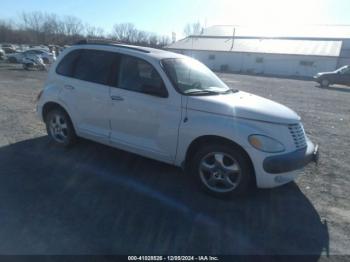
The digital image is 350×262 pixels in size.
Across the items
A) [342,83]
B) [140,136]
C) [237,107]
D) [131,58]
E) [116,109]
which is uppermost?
[131,58]

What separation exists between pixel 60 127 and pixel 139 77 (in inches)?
79.5

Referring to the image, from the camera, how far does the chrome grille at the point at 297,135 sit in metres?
4.02

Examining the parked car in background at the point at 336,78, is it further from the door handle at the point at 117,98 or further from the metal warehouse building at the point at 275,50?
the door handle at the point at 117,98

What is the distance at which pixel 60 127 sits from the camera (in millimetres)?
5688

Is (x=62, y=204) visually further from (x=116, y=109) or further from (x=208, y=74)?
(x=208, y=74)

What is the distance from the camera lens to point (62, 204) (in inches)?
150

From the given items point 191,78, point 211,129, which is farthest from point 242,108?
point 191,78

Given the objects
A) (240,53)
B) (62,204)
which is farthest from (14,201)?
Answer: (240,53)

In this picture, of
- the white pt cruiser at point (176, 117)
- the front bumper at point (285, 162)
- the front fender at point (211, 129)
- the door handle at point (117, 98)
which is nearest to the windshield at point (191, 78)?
the white pt cruiser at point (176, 117)

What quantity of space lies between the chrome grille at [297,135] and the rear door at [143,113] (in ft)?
4.97

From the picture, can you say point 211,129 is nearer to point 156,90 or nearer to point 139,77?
point 156,90

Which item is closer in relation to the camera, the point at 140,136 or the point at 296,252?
the point at 296,252

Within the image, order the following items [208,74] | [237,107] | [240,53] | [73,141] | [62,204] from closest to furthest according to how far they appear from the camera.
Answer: [62,204] → [237,107] → [208,74] → [73,141] → [240,53]

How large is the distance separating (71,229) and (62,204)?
22.7 inches
